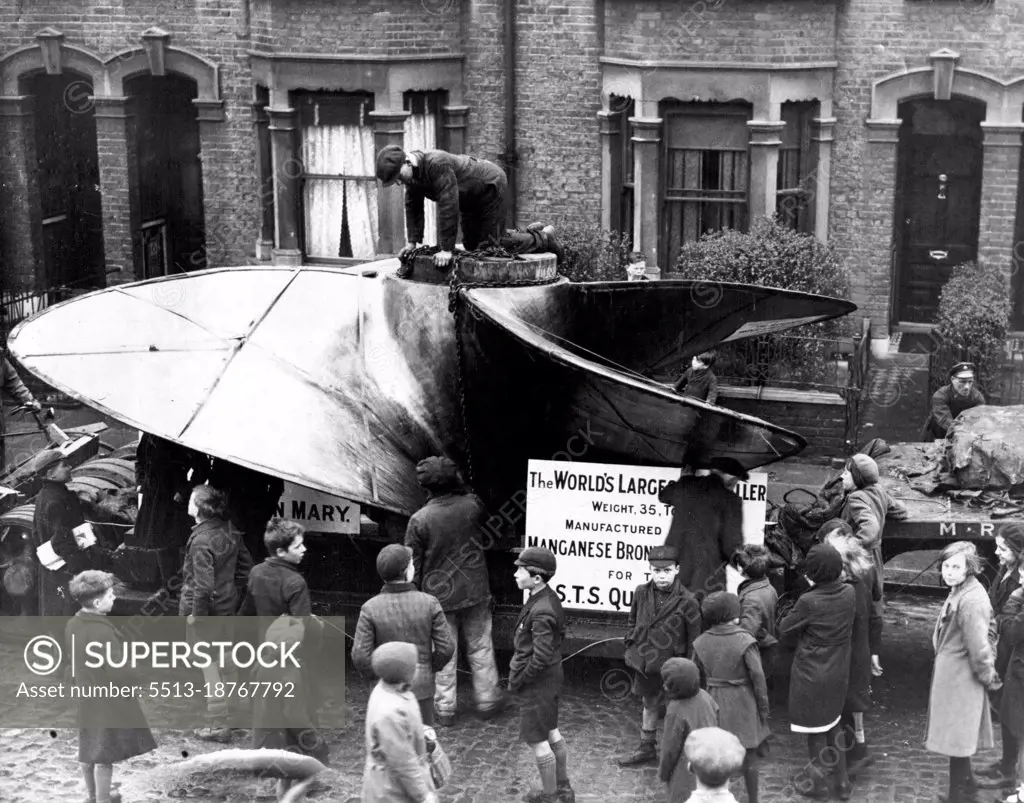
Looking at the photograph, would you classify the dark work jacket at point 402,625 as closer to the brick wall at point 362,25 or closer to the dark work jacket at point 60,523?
the dark work jacket at point 60,523

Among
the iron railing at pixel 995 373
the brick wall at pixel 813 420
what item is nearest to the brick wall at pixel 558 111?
the brick wall at pixel 813 420

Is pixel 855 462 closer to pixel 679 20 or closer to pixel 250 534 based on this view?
pixel 250 534

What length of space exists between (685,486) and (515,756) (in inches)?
79.1

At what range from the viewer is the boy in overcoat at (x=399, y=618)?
8.42 metres

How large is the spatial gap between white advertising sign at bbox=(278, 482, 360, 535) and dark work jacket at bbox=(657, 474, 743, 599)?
2.43m

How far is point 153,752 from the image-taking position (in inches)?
368

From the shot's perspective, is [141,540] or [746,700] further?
[141,540]

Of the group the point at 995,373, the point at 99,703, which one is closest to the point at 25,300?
the point at 99,703

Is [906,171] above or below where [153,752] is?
above

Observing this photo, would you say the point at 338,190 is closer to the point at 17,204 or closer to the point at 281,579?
the point at 17,204

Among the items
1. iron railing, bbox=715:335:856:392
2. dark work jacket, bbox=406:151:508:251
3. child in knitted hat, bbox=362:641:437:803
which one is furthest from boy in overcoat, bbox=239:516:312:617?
iron railing, bbox=715:335:856:392

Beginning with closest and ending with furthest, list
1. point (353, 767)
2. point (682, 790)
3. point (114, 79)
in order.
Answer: point (682, 790) < point (353, 767) < point (114, 79)

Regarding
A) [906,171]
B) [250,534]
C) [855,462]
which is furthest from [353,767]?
[906,171]

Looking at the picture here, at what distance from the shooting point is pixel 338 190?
1845 cm
